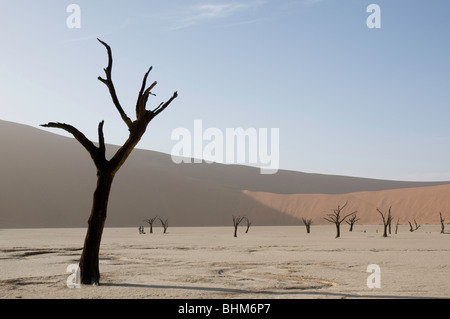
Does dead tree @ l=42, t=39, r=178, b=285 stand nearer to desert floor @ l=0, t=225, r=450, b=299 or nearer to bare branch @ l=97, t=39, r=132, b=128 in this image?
bare branch @ l=97, t=39, r=132, b=128

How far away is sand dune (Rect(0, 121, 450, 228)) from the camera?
253 ft

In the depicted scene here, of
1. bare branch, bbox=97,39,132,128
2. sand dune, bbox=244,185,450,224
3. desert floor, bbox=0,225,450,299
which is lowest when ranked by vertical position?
desert floor, bbox=0,225,450,299

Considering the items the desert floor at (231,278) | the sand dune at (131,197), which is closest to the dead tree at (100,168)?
the desert floor at (231,278)

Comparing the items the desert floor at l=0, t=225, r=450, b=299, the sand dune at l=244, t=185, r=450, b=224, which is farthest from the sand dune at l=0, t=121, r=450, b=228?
the desert floor at l=0, t=225, r=450, b=299

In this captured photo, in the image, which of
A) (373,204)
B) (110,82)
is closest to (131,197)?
(373,204)

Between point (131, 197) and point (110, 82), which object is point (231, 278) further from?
point (131, 197)

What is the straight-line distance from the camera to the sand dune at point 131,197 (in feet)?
253

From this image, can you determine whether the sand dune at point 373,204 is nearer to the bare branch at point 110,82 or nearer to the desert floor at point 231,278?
the desert floor at point 231,278

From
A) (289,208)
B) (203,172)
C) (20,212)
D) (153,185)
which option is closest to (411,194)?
(289,208)

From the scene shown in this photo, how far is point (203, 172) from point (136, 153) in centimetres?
2026

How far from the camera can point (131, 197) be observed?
3563 inches

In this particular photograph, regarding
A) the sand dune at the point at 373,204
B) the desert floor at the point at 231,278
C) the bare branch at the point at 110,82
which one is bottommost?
the desert floor at the point at 231,278

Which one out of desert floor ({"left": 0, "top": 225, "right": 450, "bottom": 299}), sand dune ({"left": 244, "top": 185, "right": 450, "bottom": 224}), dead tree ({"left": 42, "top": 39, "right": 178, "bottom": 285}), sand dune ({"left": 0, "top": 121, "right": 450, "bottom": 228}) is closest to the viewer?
desert floor ({"left": 0, "top": 225, "right": 450, "bottom": 299})
